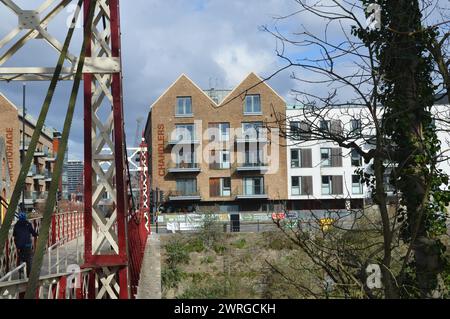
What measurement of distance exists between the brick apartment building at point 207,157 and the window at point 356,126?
145ft

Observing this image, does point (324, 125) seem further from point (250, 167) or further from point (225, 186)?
point (225, 186)

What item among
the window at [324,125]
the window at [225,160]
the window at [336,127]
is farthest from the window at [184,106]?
the window at [324,125]

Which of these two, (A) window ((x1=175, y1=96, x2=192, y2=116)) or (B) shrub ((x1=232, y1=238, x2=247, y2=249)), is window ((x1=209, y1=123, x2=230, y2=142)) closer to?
(A) window ((x1=175, y1=96, x2=192, y2=116))

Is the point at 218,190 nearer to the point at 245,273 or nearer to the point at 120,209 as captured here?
the point at 245,273

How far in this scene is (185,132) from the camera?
1959 inches

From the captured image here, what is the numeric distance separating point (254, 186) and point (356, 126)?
45.2 metres

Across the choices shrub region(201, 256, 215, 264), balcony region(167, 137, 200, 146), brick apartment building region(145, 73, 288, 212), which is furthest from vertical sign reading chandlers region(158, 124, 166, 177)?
shrub region(201, 256, 215, 264)

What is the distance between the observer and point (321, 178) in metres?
49.1

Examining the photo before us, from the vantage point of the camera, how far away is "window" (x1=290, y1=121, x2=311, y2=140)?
5039 millimetres

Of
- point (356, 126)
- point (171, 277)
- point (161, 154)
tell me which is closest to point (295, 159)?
point (161, 154)

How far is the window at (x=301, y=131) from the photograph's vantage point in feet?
16.5

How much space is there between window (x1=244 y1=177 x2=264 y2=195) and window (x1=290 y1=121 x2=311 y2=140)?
1766 inches

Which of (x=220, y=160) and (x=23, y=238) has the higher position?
(x=220, y=160)
